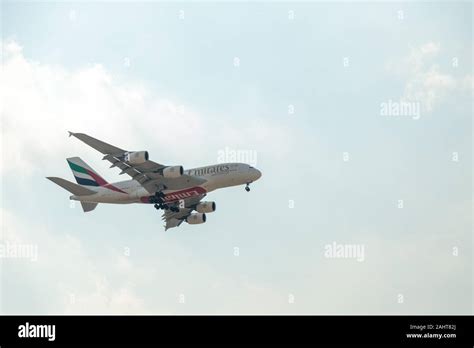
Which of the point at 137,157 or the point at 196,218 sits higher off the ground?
the point at 137,157

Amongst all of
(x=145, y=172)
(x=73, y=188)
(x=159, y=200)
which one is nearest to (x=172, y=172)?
(x=145, y=172)

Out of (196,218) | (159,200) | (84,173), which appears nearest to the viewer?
(159,200)

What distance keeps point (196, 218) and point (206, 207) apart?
1.83m

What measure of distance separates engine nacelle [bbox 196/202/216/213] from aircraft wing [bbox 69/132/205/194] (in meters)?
6.90

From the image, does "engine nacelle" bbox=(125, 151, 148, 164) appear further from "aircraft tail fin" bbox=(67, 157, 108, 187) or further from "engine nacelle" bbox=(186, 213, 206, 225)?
"engine nacelle" bbox=(186, 213, 206, 225)

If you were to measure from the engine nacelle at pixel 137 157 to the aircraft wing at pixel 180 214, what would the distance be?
985 centimetres

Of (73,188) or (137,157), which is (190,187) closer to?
(137,157)

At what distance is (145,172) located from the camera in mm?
63750

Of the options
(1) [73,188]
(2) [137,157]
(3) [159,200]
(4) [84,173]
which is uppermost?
(4) [84,173]

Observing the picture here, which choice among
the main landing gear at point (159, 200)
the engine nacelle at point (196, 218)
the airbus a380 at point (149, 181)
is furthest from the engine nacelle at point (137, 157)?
the engine nacelle at point (196, 218)
